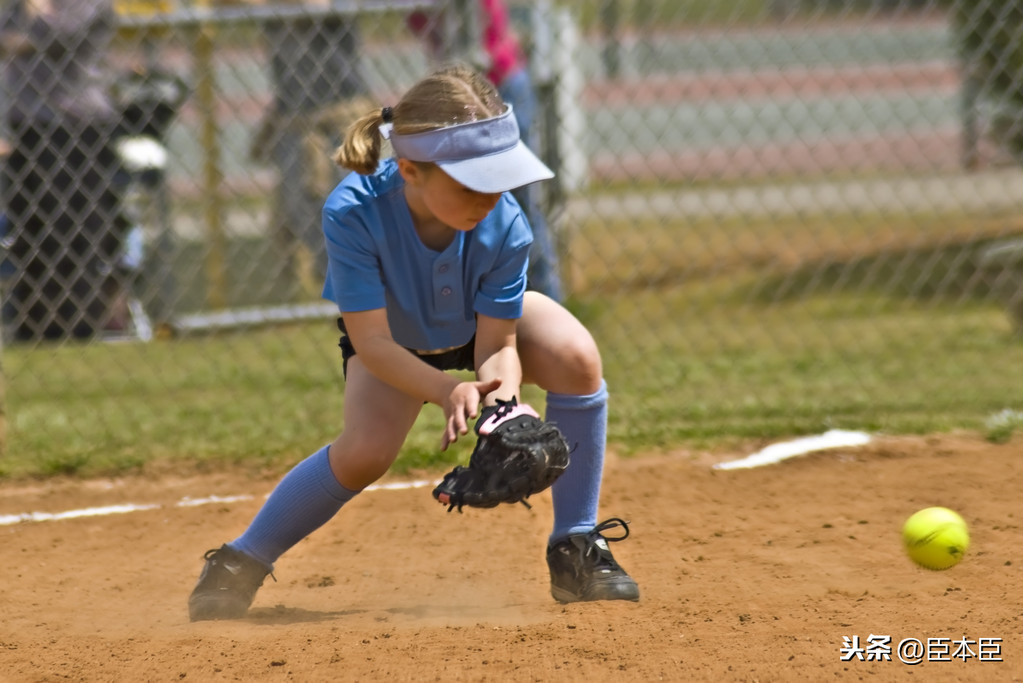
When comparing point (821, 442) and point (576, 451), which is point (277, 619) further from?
point (821, 442)

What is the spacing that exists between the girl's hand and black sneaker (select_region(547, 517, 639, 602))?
57cm

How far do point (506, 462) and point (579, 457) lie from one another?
45 cm

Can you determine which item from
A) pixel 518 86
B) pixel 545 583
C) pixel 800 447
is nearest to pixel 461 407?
pixel 545 583

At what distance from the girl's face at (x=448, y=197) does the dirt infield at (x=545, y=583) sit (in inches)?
34.1

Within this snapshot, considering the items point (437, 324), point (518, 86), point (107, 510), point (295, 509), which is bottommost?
point (107, 510)

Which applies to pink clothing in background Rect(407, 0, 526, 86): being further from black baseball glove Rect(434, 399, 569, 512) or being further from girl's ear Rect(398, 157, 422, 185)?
black baseball glove Rect(434, 399, 569, 512)

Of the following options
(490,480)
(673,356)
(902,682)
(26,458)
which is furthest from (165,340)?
(902,682)

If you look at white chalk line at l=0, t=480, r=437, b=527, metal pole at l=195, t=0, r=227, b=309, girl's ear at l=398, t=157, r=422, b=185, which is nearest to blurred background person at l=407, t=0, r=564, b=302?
metal pole at l=195, t=0, r=227, b=309

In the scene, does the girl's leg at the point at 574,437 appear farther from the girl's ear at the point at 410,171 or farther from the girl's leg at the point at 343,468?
the girl's ear at the point at 410,171

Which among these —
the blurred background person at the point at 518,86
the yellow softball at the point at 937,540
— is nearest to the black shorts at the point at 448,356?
the yellow softball at the point at 937,540

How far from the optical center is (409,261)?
2773 millimetres

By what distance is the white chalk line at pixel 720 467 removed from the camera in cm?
382

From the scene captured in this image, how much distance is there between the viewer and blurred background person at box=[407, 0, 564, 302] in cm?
560

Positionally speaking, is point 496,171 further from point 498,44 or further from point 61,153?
point 61,153
